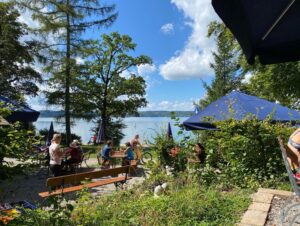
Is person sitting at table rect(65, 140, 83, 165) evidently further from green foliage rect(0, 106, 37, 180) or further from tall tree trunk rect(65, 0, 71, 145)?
tall tree trunk rect(65, 0, 71, 145)

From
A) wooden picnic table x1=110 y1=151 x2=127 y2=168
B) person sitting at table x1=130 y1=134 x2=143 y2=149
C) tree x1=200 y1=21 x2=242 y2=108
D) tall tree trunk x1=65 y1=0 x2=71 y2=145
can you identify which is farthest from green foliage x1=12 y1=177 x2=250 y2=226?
tree x1=200 y1=21 x2=242 y2=108

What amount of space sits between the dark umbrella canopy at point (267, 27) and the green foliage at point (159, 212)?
7.35 feet

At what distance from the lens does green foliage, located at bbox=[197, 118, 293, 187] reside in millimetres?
7758

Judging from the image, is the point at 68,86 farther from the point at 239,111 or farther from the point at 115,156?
the point at 239,111

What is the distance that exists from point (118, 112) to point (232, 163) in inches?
852

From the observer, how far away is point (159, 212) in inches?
199

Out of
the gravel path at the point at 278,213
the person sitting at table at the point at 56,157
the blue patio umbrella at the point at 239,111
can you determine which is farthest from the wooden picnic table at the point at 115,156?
the gravel path at the point at 278,213

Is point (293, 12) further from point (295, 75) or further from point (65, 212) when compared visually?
point (295, 75)

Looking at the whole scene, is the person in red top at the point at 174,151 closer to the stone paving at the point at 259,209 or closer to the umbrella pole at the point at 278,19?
the stone paving at the point at 259,209

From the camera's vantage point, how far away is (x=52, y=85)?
95.7 feet

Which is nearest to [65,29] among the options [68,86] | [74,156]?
[68,86]

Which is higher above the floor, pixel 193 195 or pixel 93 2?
pixel 93 2

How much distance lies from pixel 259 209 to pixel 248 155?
2.95 meters

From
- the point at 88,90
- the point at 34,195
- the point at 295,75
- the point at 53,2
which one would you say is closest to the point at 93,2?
the point at 53,2
